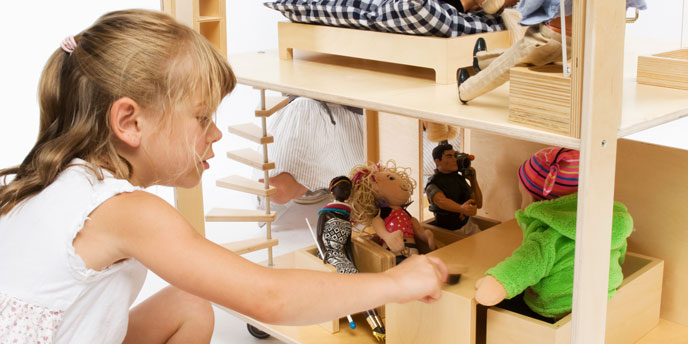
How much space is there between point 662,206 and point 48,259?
1.03 meters

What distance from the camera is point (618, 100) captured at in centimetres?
97

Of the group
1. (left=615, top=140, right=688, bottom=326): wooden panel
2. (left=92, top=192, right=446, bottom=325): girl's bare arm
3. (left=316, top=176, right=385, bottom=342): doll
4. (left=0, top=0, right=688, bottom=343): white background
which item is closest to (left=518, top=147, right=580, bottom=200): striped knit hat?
(left=615, top=140, right=688, bottom=326): wooden panel

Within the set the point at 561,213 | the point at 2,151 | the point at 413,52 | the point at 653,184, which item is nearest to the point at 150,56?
the point at 413,52

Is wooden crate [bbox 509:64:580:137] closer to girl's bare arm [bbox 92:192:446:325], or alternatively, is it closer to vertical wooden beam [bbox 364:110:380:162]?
girl's bare arm [bbox 92:192:446:325]

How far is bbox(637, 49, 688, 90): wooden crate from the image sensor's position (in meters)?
1.21

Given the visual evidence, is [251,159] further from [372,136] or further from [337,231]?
[337,231]

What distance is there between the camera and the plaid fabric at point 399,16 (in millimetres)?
1284

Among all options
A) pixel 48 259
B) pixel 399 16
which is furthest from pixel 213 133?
pixel 399 16

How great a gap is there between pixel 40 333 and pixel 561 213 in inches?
29.9

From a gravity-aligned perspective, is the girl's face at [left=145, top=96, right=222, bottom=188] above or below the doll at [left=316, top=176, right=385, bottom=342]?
above

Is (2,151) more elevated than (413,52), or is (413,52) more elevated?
(413,52)

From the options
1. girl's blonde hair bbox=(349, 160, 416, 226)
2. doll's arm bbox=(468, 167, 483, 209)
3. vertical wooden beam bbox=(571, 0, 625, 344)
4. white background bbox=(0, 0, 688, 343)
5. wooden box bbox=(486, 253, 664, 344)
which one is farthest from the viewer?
white background bbox=(0, 0, 688, 343)

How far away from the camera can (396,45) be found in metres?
1.36

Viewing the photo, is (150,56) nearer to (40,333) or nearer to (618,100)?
(40,333)
